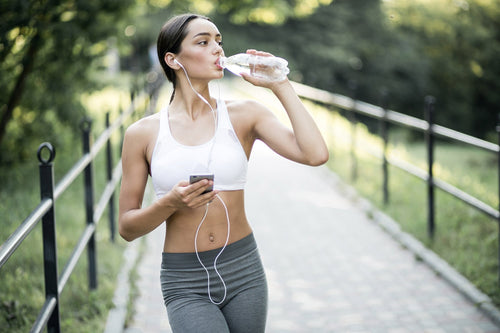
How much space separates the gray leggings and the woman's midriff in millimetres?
35

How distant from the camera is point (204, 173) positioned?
2664 millimetres

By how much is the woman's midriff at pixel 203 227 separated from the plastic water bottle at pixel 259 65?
1.72 ft

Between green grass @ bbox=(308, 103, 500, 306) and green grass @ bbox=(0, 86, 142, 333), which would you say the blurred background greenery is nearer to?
green grass @ bbox=(308, 103, 500, 306)

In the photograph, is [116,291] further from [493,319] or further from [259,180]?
[259,180]

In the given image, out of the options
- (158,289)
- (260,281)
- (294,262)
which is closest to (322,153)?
(260,281)

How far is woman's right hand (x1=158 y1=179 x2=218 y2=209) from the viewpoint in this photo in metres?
2.30

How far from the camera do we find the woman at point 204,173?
265 cm

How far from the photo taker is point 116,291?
5098 millimetres

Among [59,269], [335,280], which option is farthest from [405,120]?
[59,269]

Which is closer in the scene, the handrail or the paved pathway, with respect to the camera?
the paved pathway

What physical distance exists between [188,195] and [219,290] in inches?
21.0

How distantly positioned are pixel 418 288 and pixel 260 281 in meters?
3.00

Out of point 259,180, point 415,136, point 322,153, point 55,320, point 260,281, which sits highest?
point 322,153

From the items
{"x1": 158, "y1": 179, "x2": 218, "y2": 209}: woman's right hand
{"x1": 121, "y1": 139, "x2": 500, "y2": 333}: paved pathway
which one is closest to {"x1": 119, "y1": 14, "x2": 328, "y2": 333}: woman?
{"x1": 158, "y1": 179, "x2": 218, "y2": 209}: woman's right hand
